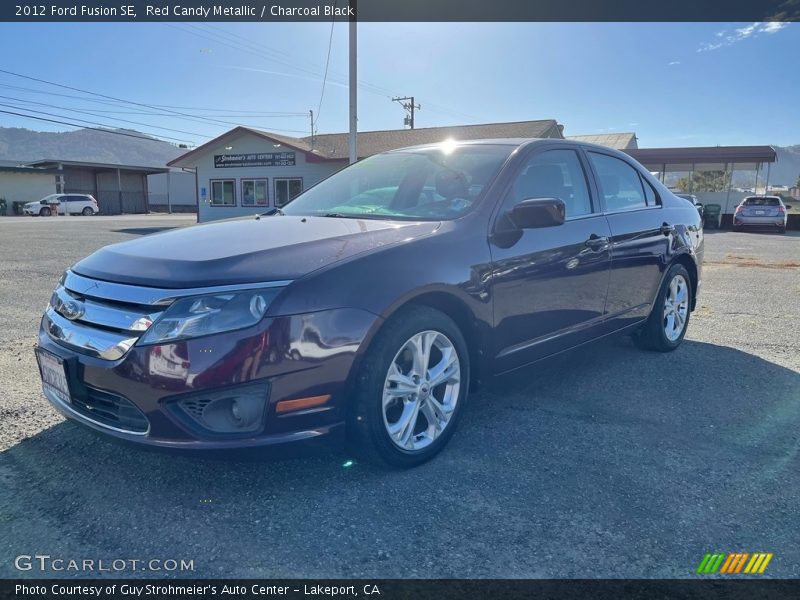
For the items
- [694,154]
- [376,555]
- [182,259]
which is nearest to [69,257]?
[182,259]

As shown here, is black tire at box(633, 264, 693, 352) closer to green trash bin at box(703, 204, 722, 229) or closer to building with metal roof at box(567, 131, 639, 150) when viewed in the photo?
green trash bin at box(703, 204, 722, 229)

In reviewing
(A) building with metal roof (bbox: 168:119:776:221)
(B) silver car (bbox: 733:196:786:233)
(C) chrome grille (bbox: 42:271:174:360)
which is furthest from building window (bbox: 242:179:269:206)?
(C) chrome grille (bbox: 42:271:174:360)

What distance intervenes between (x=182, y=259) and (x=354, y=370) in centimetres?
92

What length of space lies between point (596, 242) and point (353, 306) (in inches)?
82.8

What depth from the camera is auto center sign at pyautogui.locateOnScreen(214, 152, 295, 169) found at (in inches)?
1127

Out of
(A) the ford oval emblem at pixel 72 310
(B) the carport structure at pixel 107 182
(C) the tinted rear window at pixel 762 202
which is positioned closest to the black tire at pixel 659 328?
(A) the ford oval emblem at pixel 72 310

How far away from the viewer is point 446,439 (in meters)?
3.13

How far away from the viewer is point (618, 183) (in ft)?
15.1

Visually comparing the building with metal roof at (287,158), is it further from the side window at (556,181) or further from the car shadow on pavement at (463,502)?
the car shadow on pavement at (463,502)

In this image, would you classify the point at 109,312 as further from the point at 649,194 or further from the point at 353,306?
the point at 649,194

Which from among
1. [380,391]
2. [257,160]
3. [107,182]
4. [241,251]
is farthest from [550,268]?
[107,182]

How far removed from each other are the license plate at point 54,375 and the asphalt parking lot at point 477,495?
0.90 feet

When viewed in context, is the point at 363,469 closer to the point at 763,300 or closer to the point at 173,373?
the point at 173,373

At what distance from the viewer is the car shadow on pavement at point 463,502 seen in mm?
2283
